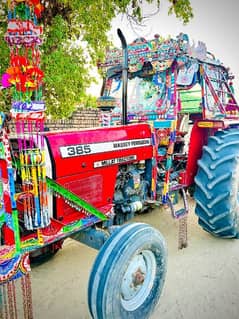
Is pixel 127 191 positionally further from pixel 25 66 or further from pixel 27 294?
pixel 25 66

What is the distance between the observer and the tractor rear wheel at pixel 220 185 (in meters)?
3.09

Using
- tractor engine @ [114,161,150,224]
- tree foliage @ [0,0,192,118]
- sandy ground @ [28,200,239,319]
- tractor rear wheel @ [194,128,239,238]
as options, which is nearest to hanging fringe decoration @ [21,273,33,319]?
sandy ground @ [28,200,239,319]

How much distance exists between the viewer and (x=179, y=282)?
107 inches

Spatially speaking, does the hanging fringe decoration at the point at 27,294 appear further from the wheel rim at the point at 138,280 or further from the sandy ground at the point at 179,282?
the wheel rim at the point at 138,280

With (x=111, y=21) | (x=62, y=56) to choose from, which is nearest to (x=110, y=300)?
(x=62, y=56)

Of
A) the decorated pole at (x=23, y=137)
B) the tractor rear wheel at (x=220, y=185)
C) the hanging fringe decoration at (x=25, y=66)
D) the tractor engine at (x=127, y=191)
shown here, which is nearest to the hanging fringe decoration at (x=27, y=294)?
the decorated pole at (x=23, y=137)

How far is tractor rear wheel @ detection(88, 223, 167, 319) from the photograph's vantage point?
1804mm

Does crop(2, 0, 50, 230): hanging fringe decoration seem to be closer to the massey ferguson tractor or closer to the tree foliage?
the massey ferguson tractor

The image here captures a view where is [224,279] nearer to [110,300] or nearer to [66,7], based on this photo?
[110,300]

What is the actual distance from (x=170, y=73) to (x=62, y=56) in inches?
134

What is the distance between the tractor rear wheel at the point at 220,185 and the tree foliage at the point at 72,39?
345 cm

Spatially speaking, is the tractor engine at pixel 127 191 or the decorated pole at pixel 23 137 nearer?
the decorated pole at pixel 23 137

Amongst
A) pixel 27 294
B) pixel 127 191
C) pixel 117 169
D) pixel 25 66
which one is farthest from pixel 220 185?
pixel 25 66

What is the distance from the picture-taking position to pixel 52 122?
718cm
